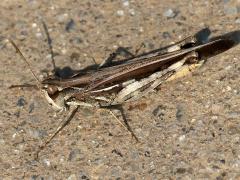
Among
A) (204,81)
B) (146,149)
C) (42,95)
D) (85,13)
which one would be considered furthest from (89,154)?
(85,13)

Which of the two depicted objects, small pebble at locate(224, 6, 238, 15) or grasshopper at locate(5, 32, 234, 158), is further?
small pebble at locate(224, 6, 238, 15)

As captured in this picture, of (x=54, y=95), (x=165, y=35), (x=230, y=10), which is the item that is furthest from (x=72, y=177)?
(x=230, y=10)

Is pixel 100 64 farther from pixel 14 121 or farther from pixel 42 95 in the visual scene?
pixel 14 121

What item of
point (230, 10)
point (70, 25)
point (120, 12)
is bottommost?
point (70, 25)

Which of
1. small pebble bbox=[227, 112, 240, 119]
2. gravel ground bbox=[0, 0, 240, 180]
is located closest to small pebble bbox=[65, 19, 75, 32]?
gravel ground bbox=[0, 0, 240, 180]

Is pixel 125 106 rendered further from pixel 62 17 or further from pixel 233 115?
pixel 62 17

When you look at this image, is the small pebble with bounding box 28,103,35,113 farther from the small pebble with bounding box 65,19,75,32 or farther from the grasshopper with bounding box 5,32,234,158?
the small pebble with bounding box 65,19,75,32
